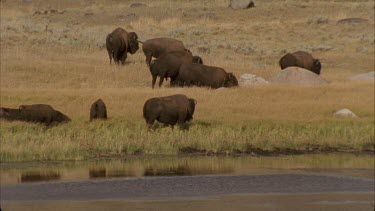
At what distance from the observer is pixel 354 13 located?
67.9m

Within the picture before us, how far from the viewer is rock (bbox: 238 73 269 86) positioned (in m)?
32.6

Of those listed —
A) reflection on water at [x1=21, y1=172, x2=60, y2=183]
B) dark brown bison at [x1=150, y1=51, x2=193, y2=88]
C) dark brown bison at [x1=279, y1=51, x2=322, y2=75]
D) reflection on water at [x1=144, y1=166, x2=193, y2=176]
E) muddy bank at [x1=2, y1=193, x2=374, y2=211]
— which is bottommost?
muddy bank at [x1=2, y1=193, x2=374, y2=211]

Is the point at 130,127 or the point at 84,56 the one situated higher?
the point at 84,56

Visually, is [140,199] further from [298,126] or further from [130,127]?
[298,126]

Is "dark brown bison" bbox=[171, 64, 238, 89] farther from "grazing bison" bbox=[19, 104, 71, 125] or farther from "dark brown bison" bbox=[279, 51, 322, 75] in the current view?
"grazing bison" bbox=[19, 104, 71, 125]

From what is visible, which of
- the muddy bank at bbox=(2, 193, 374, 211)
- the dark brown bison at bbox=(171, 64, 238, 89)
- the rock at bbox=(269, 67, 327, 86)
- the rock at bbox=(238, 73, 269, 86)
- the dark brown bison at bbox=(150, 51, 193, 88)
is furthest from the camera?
the rock at bbox=(269, 67, 327, 86)

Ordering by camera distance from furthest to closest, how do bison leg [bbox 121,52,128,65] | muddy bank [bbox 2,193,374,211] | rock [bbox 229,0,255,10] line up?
rock [bbox 229,0,255,10], bison leg [bbox 121,52,128,65], muddy bank [bbox 2,193,374,211]

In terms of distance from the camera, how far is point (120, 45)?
38562 mm

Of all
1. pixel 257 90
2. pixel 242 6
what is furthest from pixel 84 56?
pixel 242 6

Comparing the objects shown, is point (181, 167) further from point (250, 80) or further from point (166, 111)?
point (250, 80)

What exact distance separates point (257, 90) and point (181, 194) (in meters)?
12.3

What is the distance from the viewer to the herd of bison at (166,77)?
78.4 feet

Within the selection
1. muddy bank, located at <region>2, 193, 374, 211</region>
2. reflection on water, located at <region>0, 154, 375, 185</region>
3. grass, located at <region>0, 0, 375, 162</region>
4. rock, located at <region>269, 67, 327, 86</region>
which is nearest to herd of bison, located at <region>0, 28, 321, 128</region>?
grass, located at <region>0, 0, 375, 162</region>

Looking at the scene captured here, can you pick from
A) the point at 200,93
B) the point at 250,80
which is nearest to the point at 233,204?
the point at 200,93
